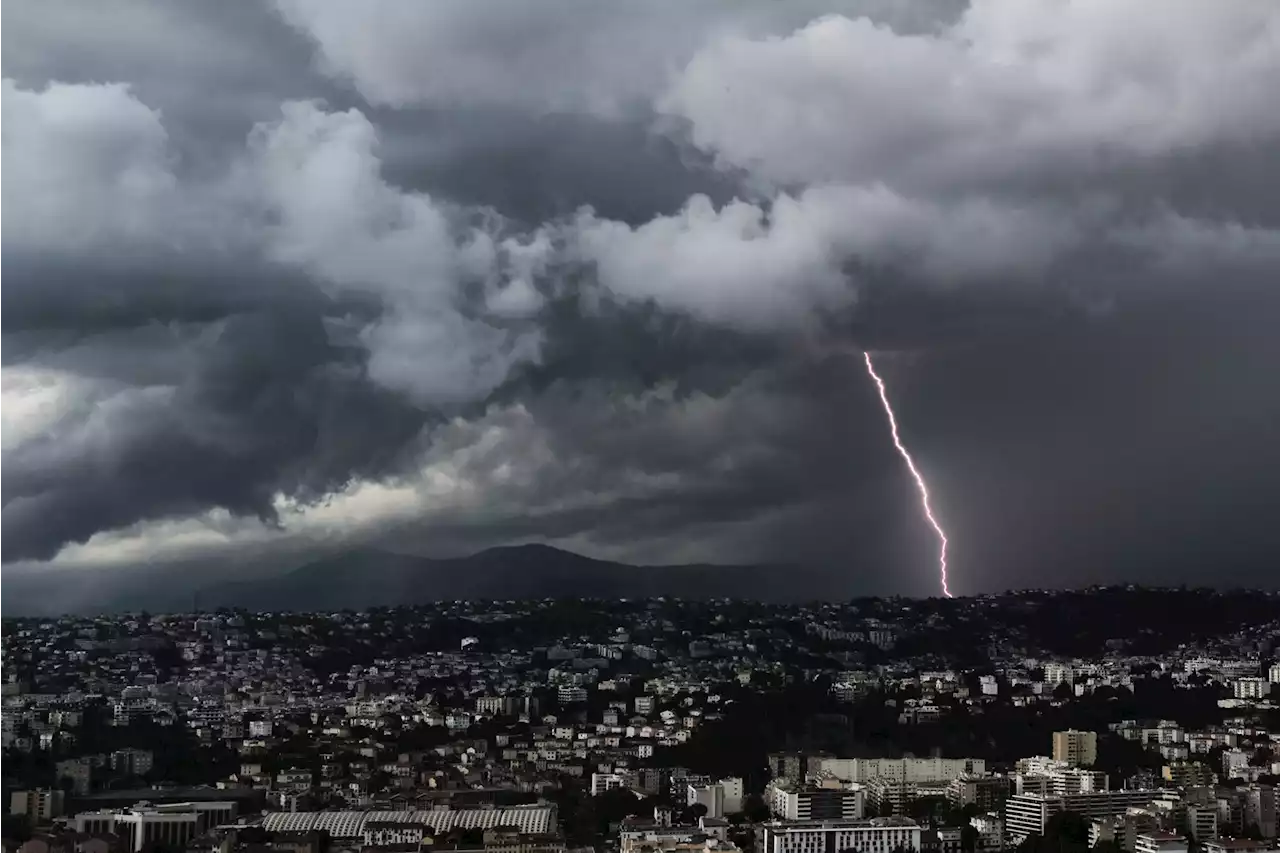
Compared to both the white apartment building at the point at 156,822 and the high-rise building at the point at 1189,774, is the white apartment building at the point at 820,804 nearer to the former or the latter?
the high-rise building at the point at 1189,774

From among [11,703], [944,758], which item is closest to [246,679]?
[11,703]

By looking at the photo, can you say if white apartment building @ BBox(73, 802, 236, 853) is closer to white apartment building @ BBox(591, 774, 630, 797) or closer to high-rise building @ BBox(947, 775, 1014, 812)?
white apartment building @ BBox(591, 774, 630, 797)

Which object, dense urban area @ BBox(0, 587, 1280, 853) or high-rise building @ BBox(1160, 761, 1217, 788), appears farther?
high-rise building @ BBox(1160, 761, 1217, 788)

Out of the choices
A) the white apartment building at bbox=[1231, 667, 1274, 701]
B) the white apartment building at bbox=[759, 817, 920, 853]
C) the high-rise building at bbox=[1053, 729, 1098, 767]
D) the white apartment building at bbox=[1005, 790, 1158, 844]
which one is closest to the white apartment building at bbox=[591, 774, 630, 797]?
the white apartment building at bbox=[759, 817, 920, 853]

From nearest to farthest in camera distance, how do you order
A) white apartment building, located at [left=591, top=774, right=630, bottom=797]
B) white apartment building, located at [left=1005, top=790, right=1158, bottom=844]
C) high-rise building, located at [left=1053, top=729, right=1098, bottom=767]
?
1. white apartment building, located at [left=1005, top=790, right=1158, bottom=844]
2. white apartment building, located at [left=591, top=774, right=630, bottom=797]
3. high-rise building, located at [left=1053, top=729, right=1098, bottom=767]

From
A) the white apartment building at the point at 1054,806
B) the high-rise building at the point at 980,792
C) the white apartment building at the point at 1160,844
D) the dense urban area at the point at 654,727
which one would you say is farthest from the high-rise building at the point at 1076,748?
the white apartment building at the point at 1160,844

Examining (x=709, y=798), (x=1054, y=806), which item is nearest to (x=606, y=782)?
(x=709, y=798)

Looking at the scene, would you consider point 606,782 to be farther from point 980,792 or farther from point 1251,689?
point 1251,689

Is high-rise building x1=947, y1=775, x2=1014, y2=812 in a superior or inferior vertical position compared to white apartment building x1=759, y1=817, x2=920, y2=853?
superior
